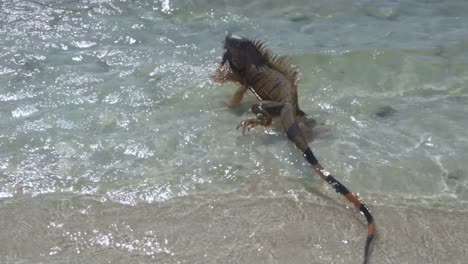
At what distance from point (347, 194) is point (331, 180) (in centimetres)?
21

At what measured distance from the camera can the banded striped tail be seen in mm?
4391

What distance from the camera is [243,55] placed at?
6516mm

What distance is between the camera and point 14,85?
6.53 metres

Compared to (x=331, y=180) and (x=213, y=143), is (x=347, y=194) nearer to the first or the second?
(x=331, y=180)

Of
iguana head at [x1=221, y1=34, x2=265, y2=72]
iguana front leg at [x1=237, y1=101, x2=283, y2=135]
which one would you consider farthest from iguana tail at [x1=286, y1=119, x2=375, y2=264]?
iguana head at [x1=221, y1=34, x2=265, y2=72]

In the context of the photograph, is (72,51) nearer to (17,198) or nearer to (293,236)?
(17,198)

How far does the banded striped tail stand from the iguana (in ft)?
0.64

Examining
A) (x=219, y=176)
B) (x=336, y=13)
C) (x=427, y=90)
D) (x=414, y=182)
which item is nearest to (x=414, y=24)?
(x=336, y=13)

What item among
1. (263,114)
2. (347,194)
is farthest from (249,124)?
(347,194)

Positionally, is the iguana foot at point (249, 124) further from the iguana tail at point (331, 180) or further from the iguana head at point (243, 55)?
the iguana head at point (243, 55)

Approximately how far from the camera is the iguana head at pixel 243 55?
6501mm

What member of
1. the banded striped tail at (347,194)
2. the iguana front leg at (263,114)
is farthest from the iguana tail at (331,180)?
the iguana front leg at (263,114)

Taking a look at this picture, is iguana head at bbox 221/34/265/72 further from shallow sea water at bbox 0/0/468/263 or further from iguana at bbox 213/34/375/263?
shallow sea water at bbox 0/0/468/263

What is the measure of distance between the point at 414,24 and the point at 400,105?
2.33 meters
